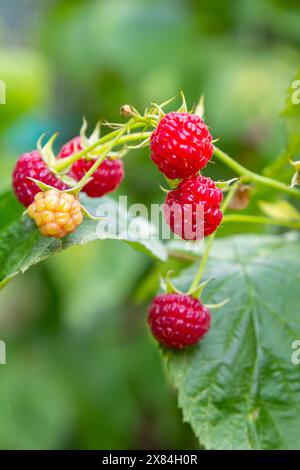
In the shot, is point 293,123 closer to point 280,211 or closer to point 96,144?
point 280,211

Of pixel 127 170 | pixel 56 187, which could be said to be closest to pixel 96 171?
pixel 56 187

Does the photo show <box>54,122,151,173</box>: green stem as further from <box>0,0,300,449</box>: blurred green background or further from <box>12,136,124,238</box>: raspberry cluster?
<box>0,0,300,449</box>: blurred green background

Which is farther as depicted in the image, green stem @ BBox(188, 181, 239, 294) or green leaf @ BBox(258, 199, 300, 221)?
green leaf @ BBox(258, 199, 300, 221)

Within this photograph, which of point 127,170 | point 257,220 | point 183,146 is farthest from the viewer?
point 127,170

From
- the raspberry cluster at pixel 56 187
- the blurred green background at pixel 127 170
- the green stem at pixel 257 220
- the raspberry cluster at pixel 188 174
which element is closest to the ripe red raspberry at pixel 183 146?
the raspberry cluster at pixel 188 174

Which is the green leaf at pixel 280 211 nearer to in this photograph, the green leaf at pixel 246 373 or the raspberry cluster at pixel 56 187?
the green leaf at pixel 246 373

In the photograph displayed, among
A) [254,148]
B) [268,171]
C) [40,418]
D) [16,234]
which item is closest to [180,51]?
[254,148]
